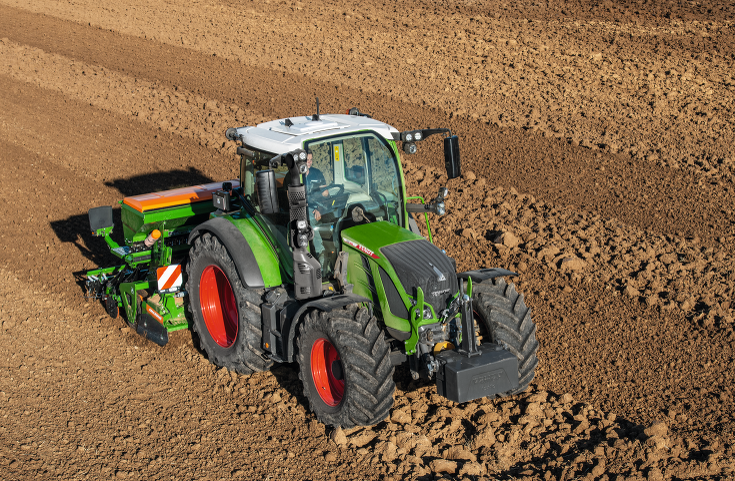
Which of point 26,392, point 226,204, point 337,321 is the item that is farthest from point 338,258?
point 26,392

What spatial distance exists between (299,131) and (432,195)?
5284mm

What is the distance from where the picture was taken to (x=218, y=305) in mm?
7457

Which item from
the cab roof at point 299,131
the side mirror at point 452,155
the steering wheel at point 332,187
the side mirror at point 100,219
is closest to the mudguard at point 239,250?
the cab roof at point 299,131

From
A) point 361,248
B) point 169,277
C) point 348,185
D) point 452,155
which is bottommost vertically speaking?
point 169,277

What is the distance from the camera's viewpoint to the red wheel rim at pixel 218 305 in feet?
24.0

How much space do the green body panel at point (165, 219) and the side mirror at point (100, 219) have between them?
0.59 ft

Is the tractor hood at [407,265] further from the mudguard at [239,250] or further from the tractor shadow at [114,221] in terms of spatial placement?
the tractor shadow at [114,221]

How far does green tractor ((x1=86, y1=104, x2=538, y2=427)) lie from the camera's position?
560 centimetres

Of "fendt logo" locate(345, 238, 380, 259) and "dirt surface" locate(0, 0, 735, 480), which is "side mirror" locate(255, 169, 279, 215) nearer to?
"fendt logo" locate(345, 238, 380, 259)

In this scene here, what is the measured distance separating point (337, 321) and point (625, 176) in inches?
277

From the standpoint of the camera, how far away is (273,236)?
6684mm

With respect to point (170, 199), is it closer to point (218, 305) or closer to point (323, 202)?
point (218, 305)

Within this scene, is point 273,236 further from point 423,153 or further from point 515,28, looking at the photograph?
point 515,28

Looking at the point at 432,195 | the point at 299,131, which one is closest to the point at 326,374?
the point at 299,131
